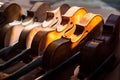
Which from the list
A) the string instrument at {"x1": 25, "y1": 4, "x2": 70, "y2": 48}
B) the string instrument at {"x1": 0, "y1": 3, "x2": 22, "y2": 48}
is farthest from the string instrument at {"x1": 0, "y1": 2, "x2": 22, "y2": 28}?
the string instrument at {"x1": 25, "y1": 4, "x2": 70, "y2": 48}

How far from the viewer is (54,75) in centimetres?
135

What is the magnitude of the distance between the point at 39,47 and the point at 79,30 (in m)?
0.25

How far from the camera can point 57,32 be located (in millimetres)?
1479

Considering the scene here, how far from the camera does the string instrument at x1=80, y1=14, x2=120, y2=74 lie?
3.98 feet

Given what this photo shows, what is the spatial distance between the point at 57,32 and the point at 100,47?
33 cm

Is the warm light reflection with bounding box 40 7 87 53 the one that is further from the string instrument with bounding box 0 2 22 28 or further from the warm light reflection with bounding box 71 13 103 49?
the string instrument with bounding box 0 2 22 28

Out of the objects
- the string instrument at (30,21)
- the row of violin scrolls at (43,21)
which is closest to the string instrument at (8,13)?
the row of violin scrolls at (43,21)

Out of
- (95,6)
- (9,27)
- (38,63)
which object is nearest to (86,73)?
(38,63)

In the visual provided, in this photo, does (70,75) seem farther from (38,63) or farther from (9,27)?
(9,27)

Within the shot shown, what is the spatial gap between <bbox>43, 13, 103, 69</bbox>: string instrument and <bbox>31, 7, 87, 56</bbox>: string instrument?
0.05m

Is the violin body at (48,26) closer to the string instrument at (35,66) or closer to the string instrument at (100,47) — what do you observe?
the string instrument at (35,66)

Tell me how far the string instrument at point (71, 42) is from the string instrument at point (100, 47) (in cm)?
12

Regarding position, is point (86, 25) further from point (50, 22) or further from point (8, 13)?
point (8, 13)

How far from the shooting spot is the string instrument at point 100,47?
3.98ft
